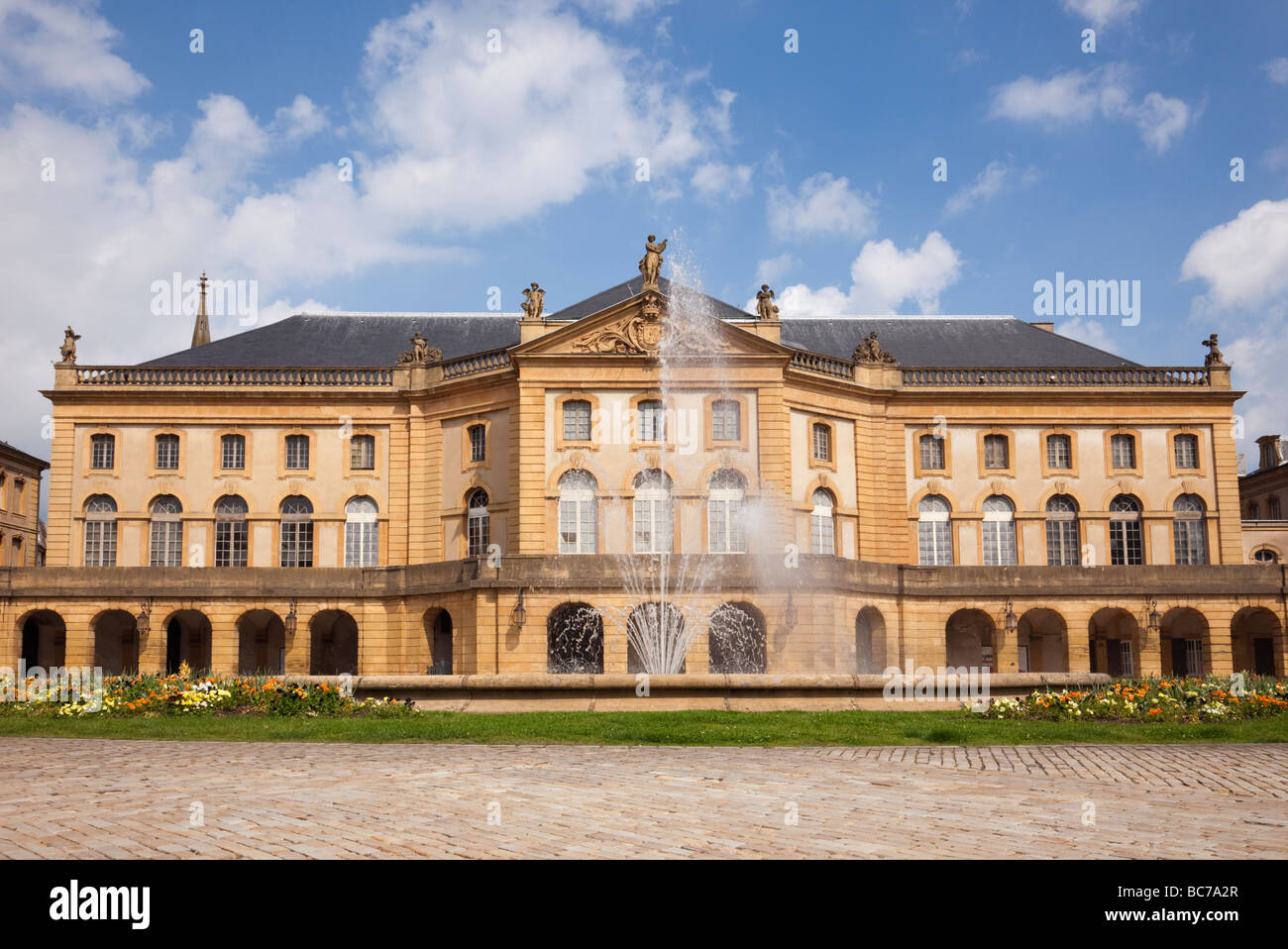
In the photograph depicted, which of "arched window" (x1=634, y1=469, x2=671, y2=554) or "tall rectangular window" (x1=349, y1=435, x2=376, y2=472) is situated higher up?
"tall rectangular window" (x1=349, y1=435, x2=376, y2=472)

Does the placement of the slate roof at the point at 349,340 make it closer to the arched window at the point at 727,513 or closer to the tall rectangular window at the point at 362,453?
the tall rectangular window at the point at 362,453

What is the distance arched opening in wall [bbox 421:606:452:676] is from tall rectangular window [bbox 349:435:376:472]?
7.15 metres

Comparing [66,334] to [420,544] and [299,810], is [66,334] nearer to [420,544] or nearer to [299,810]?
[420,544]

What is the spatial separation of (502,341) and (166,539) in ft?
50.4

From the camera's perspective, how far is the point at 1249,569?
44.7m

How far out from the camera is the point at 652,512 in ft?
140

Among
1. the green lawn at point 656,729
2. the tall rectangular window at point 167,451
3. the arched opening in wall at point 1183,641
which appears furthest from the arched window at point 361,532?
the arched opening in wall at point 1183,641

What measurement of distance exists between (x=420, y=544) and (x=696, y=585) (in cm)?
1263

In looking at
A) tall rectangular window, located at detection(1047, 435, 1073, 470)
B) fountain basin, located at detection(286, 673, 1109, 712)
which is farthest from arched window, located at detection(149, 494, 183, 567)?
tall rectangular window, located at detection(1047, 435, 1073, 470)

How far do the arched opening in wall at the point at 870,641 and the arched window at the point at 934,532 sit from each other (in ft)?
15.9

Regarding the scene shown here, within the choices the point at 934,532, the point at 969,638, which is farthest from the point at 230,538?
the point at 969,638

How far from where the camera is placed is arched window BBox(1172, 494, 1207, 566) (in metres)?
47.8

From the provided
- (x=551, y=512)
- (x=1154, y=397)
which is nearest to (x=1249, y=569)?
(x=1154, y=397)

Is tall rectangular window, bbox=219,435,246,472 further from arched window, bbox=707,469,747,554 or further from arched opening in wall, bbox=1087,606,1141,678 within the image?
arched opening in wall, bbox=1087,606,1141,678
